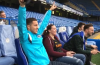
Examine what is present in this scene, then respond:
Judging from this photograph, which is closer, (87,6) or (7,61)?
(7,61)

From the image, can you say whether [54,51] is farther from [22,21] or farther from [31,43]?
[22,21]

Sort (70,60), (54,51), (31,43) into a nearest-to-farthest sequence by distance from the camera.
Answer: (31,43), (54,51), (70,60)

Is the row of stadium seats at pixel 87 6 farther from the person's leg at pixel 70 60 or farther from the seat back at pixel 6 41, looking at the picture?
the person's leg at pixel 70 60

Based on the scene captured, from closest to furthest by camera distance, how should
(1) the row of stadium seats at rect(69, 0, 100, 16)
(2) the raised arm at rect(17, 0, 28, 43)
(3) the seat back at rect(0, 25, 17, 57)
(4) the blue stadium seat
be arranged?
(2) the raised arm at rect(17, 0, 28, 43) < (4) the blue stadium seat < (3) the seat back at rect(0, 25, 17, 57) < (1) the row of stadium seats at rect(69, 0, 100, 16)

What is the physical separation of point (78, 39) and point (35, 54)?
108 centimetres

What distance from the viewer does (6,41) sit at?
2.42 m

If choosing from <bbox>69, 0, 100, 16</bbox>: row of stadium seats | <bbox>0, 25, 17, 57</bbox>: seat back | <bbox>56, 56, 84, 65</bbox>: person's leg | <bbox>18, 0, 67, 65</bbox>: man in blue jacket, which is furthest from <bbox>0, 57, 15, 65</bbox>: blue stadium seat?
<bbox>69, 0, 100, 16</bbox>: row of stadium seats

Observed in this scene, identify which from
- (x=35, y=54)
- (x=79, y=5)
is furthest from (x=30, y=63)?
(x=79, y=5)

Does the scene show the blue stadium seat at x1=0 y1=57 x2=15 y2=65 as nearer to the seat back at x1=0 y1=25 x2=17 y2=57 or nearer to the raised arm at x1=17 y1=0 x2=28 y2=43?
the seat back at x1=0 y1=25 x2=17 y2=57

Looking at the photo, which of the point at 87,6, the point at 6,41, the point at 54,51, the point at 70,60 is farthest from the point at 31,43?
the point at 87,6

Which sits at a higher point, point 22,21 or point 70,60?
point 22,21

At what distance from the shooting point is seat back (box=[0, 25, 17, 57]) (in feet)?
7.65

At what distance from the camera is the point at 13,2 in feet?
51.2

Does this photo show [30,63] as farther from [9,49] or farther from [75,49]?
[75,49]
